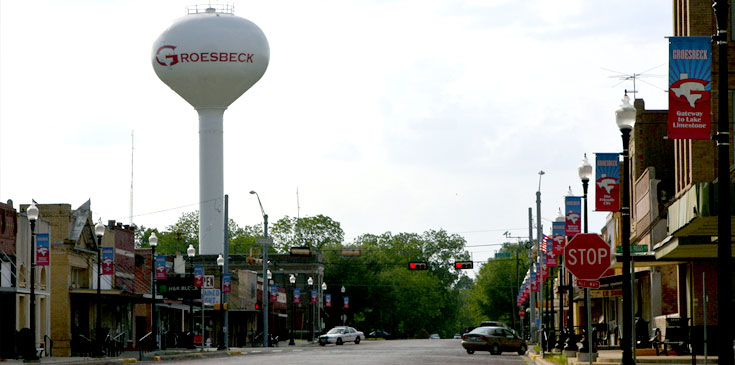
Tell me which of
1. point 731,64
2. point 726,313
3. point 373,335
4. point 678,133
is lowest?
point 373,335

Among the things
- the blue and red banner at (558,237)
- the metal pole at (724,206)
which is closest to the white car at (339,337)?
the blue and red banner at (558,237)

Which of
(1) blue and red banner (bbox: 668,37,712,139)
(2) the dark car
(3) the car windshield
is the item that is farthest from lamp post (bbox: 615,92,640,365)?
(3) the car windshield

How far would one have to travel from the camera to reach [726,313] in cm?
1466

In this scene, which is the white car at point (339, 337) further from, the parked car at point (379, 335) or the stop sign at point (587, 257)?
the stop sign at point (587, 257)

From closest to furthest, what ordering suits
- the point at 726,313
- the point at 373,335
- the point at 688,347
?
1. the point at 726,313
2. the point at 688,347
3. the point at 373,335

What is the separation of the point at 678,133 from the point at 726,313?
17.1ft

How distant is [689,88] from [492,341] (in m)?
35.0

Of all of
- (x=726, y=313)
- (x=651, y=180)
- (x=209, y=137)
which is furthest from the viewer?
(x=209, y=137)

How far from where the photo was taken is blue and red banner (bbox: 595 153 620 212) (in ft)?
93.4

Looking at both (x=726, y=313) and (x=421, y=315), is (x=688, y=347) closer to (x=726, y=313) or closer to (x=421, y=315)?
(x=726, y=313)

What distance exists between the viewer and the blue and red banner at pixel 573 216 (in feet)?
123

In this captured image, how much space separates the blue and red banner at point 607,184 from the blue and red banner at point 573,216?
218 inches

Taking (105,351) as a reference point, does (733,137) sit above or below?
above

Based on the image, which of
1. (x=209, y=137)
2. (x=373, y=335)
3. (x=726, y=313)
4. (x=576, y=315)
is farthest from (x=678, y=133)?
(x=373, y=335)
